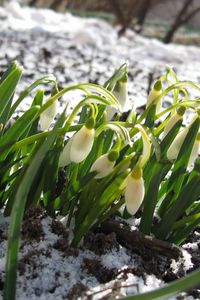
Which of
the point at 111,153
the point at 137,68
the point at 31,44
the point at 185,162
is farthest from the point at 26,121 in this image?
the point at 31,44

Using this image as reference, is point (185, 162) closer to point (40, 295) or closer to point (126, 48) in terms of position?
point (40, 295)

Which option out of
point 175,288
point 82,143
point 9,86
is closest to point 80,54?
point 9,86

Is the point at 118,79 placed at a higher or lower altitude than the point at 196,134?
higher

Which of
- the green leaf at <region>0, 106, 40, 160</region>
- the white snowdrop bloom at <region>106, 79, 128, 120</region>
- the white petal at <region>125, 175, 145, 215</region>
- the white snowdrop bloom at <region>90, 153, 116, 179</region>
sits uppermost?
the white snowdrop bloom at <region>106, 79, 128, 120</region>

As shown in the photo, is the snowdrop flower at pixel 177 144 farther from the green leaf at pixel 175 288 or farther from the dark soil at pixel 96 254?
the green leaf at pixel 175 288

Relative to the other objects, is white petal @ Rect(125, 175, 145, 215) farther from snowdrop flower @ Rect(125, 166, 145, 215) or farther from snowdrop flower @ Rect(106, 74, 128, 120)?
snowdrop flower @ Rect(106, 74, 128, 120)

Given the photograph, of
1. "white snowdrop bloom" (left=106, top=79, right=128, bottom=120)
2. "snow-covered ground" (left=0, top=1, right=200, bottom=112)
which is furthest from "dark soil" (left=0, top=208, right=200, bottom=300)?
"snow-covered ground" (left=0, top=1, right=200, bottom=112)

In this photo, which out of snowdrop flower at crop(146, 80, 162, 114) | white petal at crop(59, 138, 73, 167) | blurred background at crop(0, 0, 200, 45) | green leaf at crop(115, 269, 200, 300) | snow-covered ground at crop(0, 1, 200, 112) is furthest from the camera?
blurred background at crop(0, 0, 200, 45)

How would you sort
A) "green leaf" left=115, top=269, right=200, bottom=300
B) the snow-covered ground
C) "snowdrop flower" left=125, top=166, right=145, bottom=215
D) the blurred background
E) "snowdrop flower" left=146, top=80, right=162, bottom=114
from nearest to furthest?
"green leaf" left=115, top=269, right=200, bottom=300 → "snowdrop flower" left=125, top=166, right=145, bottom=215 → "snowdrop flower" left=146, top=80, right=162, bottom=114 → the snow-covered ground → the blurred background
